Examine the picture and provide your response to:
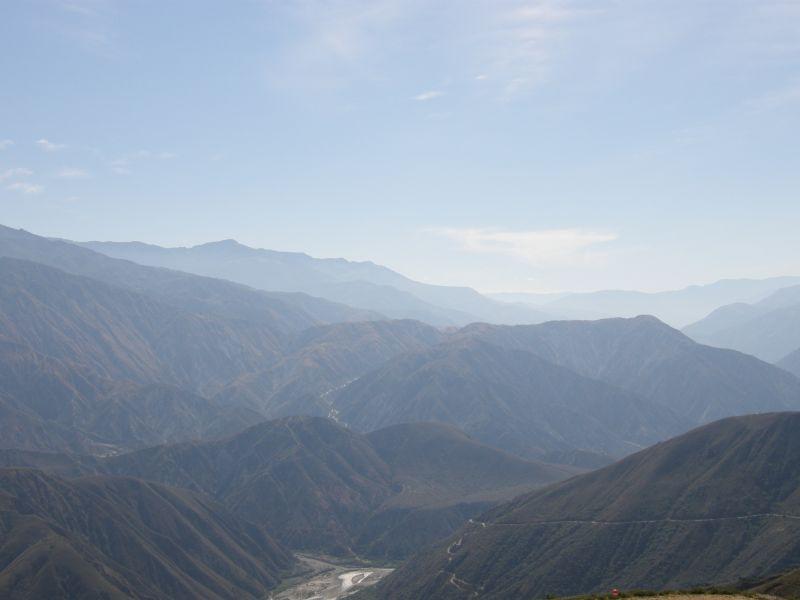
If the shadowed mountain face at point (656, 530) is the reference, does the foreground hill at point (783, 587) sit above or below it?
above

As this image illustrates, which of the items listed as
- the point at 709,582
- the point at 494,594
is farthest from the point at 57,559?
the point at 709,582

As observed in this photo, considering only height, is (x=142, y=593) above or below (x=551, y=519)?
below

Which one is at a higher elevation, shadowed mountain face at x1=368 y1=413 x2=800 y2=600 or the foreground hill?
the foreground hill

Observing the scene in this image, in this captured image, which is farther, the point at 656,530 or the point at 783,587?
the point at 656,530

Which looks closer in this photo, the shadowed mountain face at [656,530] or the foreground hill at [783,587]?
the foreground hill at [783,587]

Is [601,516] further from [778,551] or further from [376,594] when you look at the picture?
[376,594]

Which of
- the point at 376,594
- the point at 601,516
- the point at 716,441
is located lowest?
the point at 376,594

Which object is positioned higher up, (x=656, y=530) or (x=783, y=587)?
(x=783, y=587)

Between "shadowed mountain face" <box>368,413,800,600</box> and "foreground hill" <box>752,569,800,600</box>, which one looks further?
"shadowed mountain face" <box>368,413,800,600</box>
